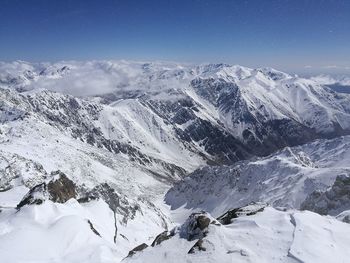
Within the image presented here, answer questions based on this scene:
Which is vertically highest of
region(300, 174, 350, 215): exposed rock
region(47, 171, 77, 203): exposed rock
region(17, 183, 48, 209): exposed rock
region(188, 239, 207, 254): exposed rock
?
region(188, 239, 207, 254): exposed rock

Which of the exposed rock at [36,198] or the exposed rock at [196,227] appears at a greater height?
the exposed rock at [196,227]

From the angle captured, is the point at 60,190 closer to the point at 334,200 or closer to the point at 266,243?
the point at 266,243

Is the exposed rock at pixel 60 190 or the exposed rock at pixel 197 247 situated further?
the exposed rock at pixel 60 190

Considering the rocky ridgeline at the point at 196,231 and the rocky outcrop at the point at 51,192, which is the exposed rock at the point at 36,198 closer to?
the rocky outcrop at the point at 51,192

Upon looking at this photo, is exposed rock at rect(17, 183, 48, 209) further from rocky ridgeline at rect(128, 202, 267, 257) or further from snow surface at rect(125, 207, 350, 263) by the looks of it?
snow surface at rect(125, 207, 350, 263)

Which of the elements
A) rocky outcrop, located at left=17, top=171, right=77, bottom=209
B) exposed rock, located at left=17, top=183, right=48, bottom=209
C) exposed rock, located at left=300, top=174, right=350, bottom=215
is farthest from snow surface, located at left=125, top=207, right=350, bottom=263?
exposed rock, located at left=300, top=174, right=350, bottom=215

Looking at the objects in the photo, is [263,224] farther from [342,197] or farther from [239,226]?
[342,197]

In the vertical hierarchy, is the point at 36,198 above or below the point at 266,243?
below

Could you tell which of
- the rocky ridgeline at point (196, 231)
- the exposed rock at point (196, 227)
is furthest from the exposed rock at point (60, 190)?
the exposed rock at point (196, 227)

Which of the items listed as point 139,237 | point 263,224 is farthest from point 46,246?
point 139,237

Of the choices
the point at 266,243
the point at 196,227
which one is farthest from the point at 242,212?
the point at 266,243

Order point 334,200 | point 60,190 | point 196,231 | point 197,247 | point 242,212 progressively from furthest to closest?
1. point 334,200
2. point 60,190
3. point 242,212
4. point 196,231
5. point 197,247
